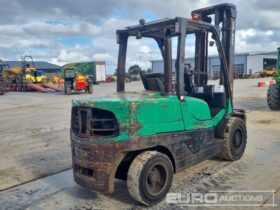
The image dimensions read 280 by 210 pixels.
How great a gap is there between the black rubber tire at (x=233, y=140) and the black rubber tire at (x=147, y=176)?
1670mm

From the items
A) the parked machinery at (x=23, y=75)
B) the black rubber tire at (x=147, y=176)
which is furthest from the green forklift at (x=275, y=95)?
the parked machinery at (x=23, y=75)

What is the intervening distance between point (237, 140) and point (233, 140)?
163 millimetres

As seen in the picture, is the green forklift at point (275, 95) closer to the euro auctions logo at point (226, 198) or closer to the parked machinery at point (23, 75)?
the euro auctions logo at point (226, 198)

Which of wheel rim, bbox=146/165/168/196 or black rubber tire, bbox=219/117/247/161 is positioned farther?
black rubber tire, bbox=219/117/247/161

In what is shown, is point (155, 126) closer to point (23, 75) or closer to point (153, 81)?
point (153, 81)

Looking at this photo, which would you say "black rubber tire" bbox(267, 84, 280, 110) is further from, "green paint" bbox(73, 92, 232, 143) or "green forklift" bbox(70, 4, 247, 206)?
"green paint" bbox(73, 92, 232, 143)

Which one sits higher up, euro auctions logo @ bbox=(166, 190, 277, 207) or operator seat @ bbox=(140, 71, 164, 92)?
operator seat @ bbox=(140, 71, 164, 92)

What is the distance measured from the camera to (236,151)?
239 inches

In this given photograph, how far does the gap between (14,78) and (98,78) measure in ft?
60.4

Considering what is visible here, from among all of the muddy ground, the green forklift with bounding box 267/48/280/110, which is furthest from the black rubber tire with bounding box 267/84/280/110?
the muddy ground

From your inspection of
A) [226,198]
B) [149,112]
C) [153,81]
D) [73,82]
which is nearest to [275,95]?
[153,81]

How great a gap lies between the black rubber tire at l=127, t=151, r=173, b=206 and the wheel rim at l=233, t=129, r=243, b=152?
1970 millimetres

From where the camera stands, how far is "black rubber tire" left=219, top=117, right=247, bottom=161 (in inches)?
228

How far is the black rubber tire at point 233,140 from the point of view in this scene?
579cm
